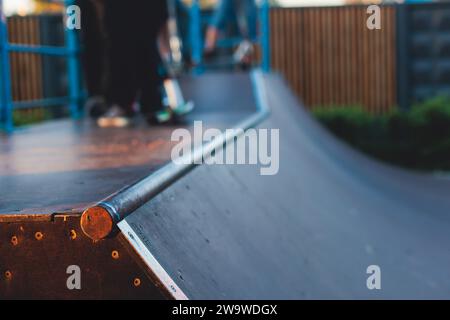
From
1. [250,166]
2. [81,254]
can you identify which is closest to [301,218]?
[250,166]

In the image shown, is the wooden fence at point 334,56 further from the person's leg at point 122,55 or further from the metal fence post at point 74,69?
the person's leg at point 122,55

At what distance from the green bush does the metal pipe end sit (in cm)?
851

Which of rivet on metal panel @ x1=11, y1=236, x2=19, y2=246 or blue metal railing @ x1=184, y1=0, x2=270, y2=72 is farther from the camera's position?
blue metal railing @ x1=184, y1=0, x2=270, y2=72

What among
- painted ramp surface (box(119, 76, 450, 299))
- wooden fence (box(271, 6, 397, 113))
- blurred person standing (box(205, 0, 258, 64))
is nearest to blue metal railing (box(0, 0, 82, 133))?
painted ramp surface (box(119, 76, 450, 299))

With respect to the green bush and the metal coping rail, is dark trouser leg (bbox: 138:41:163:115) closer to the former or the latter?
the metal coping rail

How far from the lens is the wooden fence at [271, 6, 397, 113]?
1262cm

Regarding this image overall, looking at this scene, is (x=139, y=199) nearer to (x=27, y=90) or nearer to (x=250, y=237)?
(x=250, y=237)

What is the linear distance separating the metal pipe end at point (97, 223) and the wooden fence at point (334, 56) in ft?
37.6

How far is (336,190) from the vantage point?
418 cm

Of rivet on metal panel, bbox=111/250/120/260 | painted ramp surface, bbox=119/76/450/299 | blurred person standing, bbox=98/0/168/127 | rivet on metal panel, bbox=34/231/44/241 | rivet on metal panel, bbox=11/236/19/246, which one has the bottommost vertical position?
painted ramp surface, bbox=119/76/450/299

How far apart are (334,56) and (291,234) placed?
1034 centimetres

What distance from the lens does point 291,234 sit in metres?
2.86

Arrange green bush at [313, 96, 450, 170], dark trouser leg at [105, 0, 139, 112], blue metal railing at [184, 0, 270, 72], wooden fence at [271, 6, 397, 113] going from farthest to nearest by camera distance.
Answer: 1. wooden fence at [271, 6, 397, 113]
2. green bush at [313, 96, 450, 170]
3. blue metal railing at [184, 0, 270, 72]
4. dark trouser leg at [105, 0, 139, 112]

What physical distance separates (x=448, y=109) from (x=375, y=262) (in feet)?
26.2
